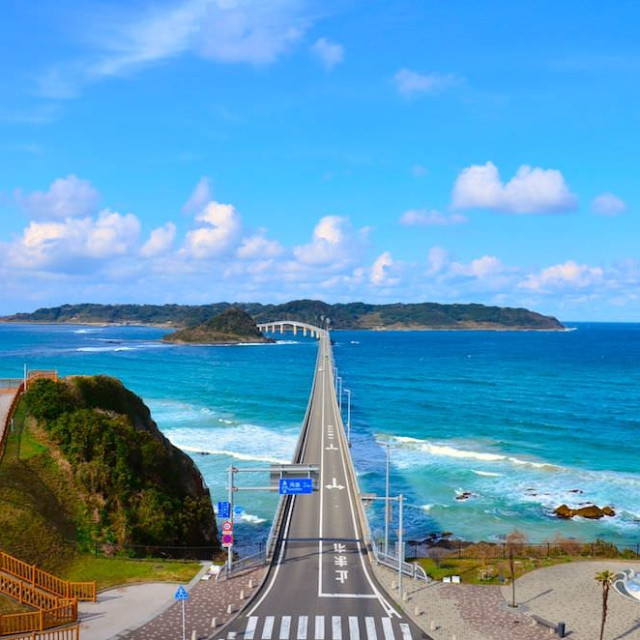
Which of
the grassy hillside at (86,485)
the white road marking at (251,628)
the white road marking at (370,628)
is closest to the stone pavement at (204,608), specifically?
the white road marking at (251,628)

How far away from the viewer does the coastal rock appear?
54.4 meters

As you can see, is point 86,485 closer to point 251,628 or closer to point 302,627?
point 251,628

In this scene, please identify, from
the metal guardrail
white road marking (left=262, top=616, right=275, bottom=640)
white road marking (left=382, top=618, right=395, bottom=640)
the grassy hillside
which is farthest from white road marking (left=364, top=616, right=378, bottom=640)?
the grassy hillside

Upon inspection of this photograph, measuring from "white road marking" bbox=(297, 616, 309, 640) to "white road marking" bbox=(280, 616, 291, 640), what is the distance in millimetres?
452

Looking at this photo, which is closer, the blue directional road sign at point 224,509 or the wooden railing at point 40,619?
the wooden railing at point 40,619

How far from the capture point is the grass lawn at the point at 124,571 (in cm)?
3216

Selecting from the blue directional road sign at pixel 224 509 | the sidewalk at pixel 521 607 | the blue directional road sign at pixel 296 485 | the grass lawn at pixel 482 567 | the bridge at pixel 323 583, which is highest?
the blue directional road sign at pixel 296 485

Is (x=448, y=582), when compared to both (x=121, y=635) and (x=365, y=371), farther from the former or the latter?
(x=365, y=371)

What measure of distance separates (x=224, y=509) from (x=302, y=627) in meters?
8.82

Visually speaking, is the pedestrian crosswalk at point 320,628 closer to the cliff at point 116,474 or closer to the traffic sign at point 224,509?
the traffic sign at point 224,509

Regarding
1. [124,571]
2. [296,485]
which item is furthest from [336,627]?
[124,571]

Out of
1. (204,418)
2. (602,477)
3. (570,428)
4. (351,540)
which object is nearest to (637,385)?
(570,428)

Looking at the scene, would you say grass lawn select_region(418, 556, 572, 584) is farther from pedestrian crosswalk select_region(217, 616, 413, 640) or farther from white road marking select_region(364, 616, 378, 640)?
pedestrian crosswalk select_region(217, 616, 413, 640)

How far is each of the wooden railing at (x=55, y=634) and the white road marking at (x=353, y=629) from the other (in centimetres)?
1093
